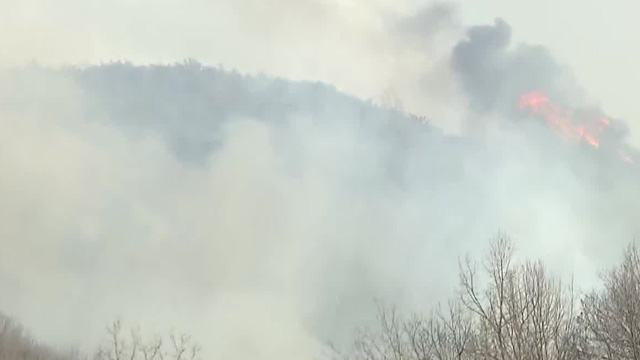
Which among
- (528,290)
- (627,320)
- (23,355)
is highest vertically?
(23,355)

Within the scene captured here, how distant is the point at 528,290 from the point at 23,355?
165 feet

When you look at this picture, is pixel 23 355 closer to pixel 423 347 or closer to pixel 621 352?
pixel 423 347

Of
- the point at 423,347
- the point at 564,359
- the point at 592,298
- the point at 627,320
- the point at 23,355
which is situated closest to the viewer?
the point at 564,359

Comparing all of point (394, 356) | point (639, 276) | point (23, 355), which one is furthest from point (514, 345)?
point (23, 355)

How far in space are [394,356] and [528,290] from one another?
567cm

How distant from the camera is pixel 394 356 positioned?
78.5 feet

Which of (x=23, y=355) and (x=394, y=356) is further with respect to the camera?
(x=23, y=355)

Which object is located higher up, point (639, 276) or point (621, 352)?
point (639, 276)

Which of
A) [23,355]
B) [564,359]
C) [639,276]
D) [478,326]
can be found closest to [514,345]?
[564,359]

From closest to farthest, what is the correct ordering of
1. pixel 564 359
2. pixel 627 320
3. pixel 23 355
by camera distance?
pixel 564 359 → pixel 627 320 → pixel 23 355

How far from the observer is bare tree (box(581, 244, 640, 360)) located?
2142cm

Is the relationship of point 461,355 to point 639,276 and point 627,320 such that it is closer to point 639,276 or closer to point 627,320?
point 627,320

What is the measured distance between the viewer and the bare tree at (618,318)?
70.3 ft

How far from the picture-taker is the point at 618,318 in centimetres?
2234
